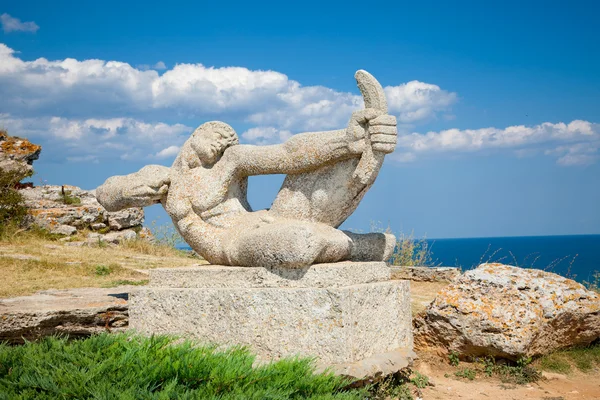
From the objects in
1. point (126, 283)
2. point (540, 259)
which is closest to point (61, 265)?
point (126, 283)

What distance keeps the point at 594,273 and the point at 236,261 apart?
6.78 m

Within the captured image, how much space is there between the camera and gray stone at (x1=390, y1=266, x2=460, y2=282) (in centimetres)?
957

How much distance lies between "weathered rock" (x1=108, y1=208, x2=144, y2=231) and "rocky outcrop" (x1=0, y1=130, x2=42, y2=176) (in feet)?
7.22

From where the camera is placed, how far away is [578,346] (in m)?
5.86

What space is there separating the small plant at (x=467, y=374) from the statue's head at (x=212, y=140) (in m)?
2.87

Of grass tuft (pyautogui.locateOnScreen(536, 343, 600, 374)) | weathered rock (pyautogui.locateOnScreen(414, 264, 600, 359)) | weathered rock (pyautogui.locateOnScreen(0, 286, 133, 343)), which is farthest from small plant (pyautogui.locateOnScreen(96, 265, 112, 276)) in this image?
grass tuft (pyautogui.locateOnScreen(536, 343, 600, 374))

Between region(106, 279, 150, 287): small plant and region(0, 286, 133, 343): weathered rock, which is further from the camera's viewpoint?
region(106, 279, 150, 287): small plant

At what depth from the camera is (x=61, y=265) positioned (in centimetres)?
834

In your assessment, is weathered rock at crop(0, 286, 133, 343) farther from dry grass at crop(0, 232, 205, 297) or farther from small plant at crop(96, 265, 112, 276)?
small plant at crop(96, 265, 112, 276)

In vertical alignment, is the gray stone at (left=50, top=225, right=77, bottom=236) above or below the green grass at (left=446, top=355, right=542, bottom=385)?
above

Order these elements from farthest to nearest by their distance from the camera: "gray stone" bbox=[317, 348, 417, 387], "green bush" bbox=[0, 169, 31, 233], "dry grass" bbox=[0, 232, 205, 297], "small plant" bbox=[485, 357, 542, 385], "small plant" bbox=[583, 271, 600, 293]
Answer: "green bush" bbox=[0, 169, 31, 233] < "small plant" bbox=[583, 271, 600, 293] < "dry grass" bbox=[0, 232, 205, 297] < "small plant" bbox=[485, 357, 542, 385] < "gray stone" bbox=[317, 348, 417, 387]

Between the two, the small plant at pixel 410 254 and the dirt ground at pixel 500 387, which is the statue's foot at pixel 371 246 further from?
the small plant at pixel 410 254

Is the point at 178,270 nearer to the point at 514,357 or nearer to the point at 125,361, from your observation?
the point at 125,361

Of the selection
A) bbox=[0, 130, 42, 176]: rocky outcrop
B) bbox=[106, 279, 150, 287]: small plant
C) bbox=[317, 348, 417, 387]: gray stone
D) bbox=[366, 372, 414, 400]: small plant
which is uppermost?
bbox=[0, 130, 42, 176]: rocky outcrop
